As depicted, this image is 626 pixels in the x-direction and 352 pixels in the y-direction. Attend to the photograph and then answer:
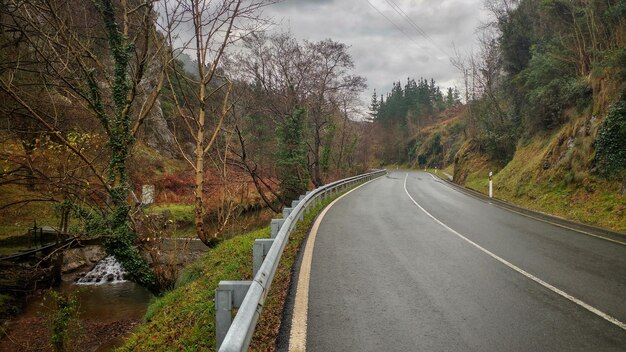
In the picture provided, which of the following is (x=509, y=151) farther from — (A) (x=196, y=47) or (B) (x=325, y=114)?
(A) (x=196, y=47)

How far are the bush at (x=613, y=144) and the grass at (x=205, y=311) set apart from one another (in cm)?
1173

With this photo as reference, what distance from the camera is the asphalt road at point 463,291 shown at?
13.8 ft

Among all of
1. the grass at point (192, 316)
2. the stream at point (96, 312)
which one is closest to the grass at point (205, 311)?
the grass at point (192, 316)

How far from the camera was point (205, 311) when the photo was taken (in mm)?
5648

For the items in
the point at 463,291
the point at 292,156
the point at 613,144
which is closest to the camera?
the point at 463,291

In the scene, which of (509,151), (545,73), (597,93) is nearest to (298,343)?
(597,93)

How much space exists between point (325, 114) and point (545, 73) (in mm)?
15162

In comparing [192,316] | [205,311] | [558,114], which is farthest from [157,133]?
[205,311]

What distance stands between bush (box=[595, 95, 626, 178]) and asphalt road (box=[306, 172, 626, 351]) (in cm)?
538

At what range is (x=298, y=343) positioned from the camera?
161 inches

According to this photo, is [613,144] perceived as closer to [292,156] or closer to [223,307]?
[223,307]

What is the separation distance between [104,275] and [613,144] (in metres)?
20.0

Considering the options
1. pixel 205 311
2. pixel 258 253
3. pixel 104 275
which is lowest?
pixel 104 275

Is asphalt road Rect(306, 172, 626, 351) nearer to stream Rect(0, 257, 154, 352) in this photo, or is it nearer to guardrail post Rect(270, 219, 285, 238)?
guardrail post Rect(270, 219, 285, 238)
